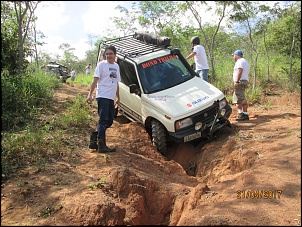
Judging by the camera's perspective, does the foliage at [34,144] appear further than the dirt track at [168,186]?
A: Yes

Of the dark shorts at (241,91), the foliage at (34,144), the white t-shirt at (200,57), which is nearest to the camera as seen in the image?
the foliage at (34,144)

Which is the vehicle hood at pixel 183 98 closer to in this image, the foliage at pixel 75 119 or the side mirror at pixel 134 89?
the side mirror at pixel 134 89

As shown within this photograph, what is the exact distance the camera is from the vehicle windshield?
628 centimetres

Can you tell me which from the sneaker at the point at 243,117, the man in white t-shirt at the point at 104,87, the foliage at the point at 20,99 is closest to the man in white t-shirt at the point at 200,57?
the sneaker at the point at 243,117

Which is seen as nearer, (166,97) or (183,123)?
(183,123)

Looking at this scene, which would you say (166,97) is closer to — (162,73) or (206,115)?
(162,73)

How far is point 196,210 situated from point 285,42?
1020 centimetres

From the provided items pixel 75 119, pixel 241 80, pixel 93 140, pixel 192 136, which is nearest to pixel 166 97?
pixel 192 136

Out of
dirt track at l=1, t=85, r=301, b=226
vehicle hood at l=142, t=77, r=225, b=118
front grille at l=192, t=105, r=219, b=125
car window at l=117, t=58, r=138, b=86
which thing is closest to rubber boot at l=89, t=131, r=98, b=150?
dirt track at l=1, t=85, r=301, b=226

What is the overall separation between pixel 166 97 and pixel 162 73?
76 centimetres

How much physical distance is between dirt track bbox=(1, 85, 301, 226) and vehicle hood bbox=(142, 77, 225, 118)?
87cm

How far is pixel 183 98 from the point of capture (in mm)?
5902

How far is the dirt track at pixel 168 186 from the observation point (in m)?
3.42

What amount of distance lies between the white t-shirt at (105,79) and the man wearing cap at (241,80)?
3208mm
